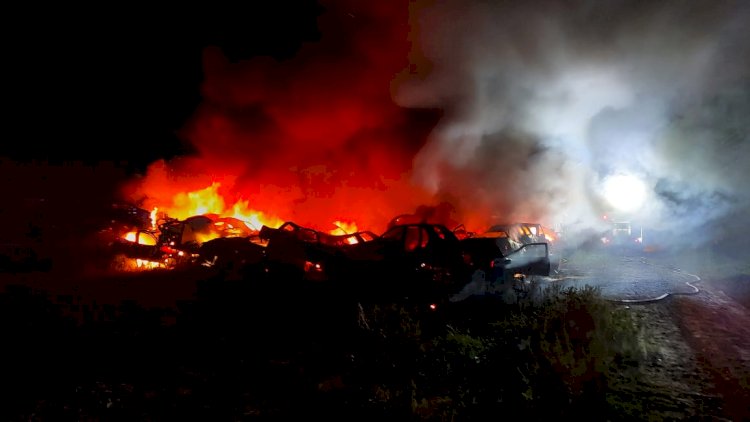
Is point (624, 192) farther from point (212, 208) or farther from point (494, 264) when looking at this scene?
point (212, 208)

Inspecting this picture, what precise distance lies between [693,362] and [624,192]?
16091 millimetres

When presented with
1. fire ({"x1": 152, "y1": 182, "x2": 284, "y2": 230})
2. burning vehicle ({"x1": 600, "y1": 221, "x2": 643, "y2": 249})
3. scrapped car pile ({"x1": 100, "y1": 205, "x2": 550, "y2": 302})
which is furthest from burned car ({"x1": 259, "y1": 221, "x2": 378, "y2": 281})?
burning vehicle ({"x1": 600, "y1": 221, "x2": 643, "y2": 249})

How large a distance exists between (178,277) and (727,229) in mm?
23790

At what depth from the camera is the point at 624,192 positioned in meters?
18.8

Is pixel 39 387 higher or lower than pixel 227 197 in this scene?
lower

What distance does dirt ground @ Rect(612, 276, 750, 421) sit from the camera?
353 centimetres

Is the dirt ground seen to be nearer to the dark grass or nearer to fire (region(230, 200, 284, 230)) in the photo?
the dark grass

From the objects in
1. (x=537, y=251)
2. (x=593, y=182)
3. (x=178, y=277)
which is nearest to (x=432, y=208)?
(x=593, y=182)

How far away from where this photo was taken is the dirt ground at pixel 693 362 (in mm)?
3531

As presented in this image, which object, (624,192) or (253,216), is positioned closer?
(624,192)

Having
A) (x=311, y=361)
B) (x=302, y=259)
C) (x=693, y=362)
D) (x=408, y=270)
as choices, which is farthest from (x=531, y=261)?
(x=311, y=361)

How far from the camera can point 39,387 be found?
350 centimetres

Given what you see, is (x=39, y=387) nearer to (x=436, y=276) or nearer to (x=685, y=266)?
(x=436, y=276)

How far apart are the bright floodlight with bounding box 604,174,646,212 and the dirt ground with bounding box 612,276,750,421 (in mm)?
11215
